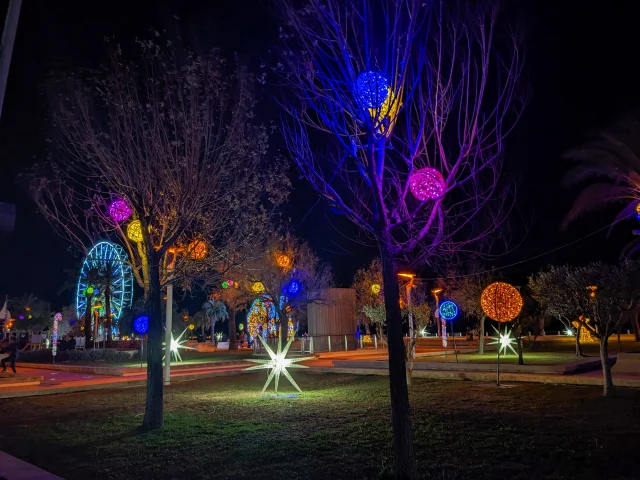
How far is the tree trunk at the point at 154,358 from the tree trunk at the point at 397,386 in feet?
18.3

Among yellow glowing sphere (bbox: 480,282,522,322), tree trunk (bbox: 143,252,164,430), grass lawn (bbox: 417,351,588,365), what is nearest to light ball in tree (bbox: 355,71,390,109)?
tree trunk (bbox: 143,252,164,430)

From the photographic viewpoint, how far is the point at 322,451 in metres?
7.64

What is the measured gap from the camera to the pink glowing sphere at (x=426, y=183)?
6596 mm

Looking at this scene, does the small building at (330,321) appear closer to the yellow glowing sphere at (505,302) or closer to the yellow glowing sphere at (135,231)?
the yellow glowing sphere at (505,302)

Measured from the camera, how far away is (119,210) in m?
11.2

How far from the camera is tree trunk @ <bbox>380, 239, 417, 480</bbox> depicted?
5730mm

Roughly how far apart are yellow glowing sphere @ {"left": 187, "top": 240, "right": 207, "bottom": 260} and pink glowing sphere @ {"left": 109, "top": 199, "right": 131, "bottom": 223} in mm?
1525

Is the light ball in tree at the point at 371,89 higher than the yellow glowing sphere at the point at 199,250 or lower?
higher

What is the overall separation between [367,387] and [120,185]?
374 inches

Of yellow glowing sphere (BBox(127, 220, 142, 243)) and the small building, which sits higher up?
yellow glowing sphere (BBox(127, 220, 142, 243))

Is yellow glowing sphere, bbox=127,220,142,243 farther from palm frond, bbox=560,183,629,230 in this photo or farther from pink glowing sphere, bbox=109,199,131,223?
palm frond, bbox=560,183,629,230

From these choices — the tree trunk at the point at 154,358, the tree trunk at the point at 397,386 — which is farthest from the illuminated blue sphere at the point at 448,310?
the tree trunk at the point at 397,386

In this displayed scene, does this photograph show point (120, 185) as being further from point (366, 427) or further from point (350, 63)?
point (366, 427)

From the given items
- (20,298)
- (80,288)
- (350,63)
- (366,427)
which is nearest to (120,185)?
(350,63)
